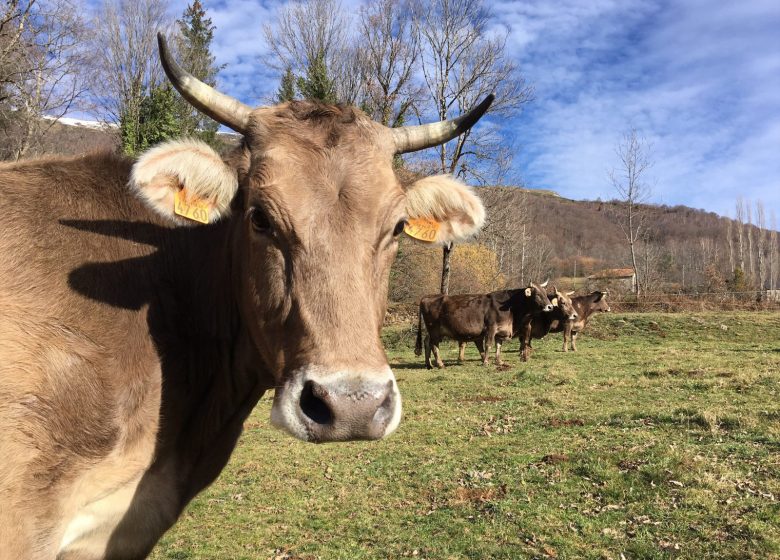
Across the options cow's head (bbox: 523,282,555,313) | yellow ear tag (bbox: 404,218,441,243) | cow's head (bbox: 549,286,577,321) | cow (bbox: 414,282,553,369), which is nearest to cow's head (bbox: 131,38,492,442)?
yellow ear tag (bbox: 404,218,441,243)

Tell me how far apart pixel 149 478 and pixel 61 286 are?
1.05m

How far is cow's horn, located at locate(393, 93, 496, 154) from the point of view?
310cm

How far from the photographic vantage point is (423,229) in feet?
11.2

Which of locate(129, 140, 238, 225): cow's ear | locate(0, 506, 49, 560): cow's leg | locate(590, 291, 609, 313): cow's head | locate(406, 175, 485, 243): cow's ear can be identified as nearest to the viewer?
locate(0, 506, 49, 560): cow's leg

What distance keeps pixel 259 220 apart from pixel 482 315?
1741cm

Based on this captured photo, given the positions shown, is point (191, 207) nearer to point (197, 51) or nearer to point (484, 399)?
point (484, 399)

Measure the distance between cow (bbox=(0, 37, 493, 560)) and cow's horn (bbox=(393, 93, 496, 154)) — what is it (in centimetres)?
1

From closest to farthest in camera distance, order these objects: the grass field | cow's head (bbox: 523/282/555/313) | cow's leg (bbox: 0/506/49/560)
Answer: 1. cow's leg (bbox: 0/506/49/560)
2. the grass field
3. cow's head (bbox: 523/282/555/313)

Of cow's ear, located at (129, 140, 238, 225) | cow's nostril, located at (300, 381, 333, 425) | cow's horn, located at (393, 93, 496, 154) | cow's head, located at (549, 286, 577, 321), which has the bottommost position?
cow's nostril, located at (300, 381, 333, 425)

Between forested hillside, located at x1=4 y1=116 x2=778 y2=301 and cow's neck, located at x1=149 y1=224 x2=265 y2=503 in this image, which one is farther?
forested hillside, located at x1=4 y1=116 x2=778 y2=301

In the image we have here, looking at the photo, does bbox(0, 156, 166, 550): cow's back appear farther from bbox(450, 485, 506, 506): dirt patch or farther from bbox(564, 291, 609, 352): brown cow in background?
bbox(564, 291, 609, 352): brown cow in background

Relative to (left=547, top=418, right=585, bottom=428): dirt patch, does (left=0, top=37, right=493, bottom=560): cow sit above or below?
above

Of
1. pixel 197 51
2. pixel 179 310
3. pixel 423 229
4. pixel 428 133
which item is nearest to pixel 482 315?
pixel 423 229

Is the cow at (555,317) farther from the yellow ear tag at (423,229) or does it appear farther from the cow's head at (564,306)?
the yellow ear tag at (423,229)
